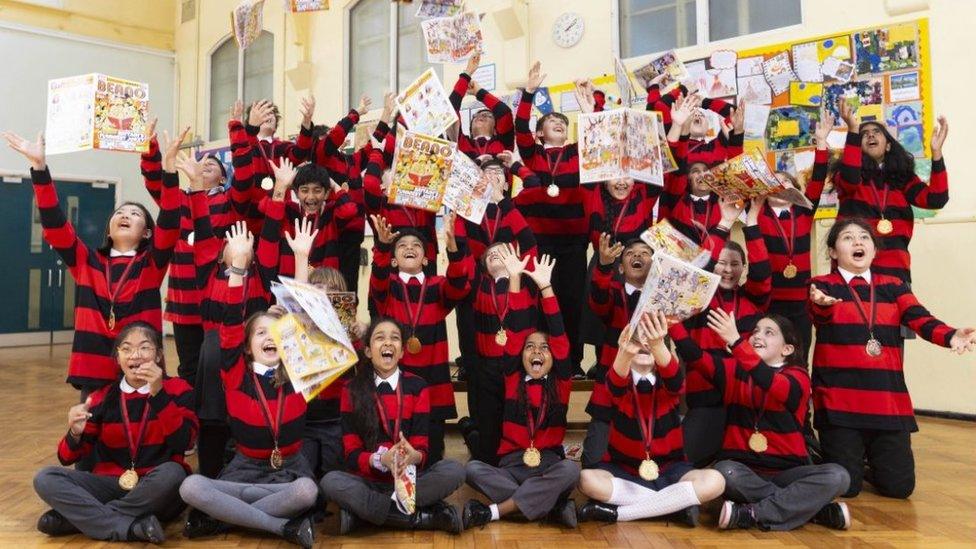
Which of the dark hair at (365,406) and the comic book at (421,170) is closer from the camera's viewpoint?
the dark hair at (365,406)

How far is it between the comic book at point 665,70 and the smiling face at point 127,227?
3.08 m

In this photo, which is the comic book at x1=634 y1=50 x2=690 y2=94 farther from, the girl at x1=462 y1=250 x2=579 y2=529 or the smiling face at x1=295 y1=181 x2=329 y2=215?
the smiling face at x1=295 y1=181 x2=329 y2=215

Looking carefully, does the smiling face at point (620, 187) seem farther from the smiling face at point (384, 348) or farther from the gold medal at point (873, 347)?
the smiling face at point (384, 348)

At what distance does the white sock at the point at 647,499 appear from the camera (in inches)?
115

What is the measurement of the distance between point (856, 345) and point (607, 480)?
4.51 feet

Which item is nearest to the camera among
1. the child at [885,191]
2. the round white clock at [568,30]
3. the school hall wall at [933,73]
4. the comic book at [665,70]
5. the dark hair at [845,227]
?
the dark hair at [845,227]

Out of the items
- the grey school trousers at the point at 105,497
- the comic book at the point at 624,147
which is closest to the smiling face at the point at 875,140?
the comic book at the point at 624,147

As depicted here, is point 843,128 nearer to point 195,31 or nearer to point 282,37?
point 282,37

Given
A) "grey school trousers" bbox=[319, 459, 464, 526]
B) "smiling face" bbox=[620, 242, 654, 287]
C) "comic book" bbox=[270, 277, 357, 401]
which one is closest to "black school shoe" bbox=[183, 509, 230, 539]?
"grey school trousers" bbox=[319, 459, 464, 526]

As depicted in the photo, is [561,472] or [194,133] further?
[194,133]

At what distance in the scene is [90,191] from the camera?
10.1 m

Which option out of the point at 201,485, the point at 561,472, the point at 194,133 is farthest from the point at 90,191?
the point at 561,472

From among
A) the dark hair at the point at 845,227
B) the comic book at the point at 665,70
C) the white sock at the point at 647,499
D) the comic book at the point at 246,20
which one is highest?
the comic book at the point at 246,20

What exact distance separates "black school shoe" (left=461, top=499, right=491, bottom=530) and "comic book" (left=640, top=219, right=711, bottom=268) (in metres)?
1.33
